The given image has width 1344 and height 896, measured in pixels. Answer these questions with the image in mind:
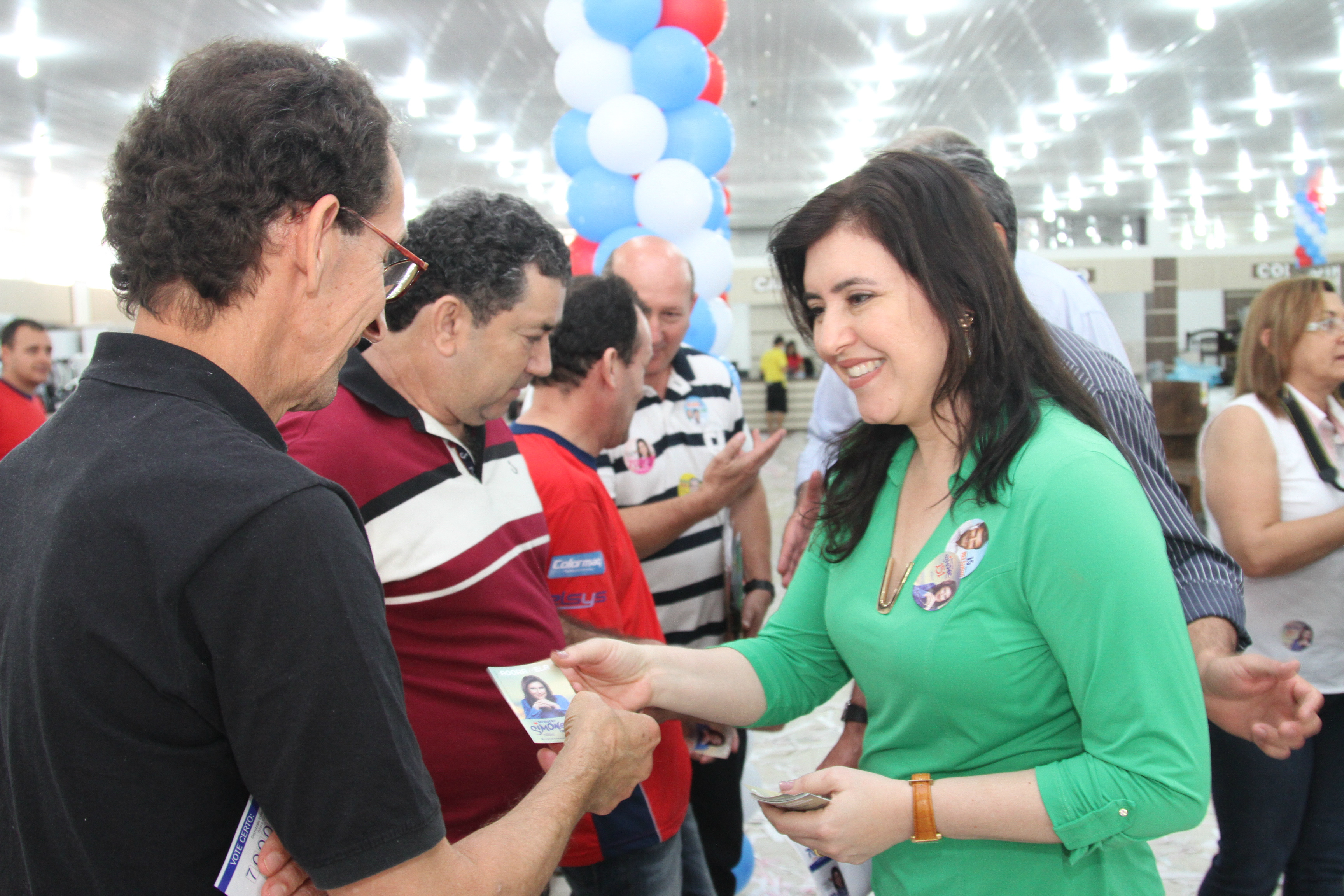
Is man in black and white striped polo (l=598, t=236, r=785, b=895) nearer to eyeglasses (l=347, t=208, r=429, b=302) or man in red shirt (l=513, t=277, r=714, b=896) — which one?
man in red shirt (l=513, t=277, r=714, b=896)

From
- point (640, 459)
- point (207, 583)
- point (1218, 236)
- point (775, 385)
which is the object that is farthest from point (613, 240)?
point (1218, 236)

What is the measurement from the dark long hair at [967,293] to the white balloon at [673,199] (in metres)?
3.12

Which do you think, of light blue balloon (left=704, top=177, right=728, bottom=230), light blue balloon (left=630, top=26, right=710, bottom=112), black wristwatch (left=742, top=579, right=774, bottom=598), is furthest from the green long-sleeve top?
light blue balloon (left=704, top=177, right=728, bottom=230)

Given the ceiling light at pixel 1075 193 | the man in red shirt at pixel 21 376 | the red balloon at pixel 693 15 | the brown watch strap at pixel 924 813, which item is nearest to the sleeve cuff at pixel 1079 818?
the brown watch strap at pixel 924 813

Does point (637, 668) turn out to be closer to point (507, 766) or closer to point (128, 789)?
point (507, 766)

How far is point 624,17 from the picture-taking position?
4371 millimetres

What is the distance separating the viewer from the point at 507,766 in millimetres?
1559

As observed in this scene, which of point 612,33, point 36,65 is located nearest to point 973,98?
point 612,33

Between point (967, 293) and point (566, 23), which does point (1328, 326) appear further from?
point (566, 23)

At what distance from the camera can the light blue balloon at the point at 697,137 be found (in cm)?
462

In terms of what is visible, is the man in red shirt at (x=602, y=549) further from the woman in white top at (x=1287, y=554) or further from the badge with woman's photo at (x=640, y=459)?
the woman in white top at (x=1287, y=554)

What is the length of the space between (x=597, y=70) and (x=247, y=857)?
4323 mm

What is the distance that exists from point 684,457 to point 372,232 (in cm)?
184

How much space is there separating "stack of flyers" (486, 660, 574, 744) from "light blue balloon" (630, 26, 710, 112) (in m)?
3.60
